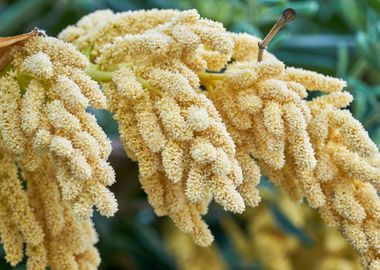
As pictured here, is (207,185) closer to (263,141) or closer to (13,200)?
(263,141)

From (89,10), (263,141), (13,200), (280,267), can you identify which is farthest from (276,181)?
(89,10)

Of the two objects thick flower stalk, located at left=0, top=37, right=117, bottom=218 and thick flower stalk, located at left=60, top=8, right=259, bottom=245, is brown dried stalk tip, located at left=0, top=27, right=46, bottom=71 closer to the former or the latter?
thick flower stalk, located at left=0, top=37, right=117, bottom=218

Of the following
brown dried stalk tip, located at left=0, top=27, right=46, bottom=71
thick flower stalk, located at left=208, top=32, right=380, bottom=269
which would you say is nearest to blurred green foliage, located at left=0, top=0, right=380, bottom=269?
thick flower stalk, located at left=208, top=32, right=380, bottom=269

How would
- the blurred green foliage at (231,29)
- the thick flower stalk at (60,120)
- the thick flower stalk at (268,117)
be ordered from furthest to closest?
the blurred green foliage at (231,29), the thick flower stalk at (268,117), the thick flower stalk at (60,120)

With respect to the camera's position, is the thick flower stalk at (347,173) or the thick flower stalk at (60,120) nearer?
the thick flower stalk at (60,120)

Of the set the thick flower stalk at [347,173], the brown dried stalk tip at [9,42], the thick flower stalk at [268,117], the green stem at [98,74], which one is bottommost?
the thick flower stalk at [347,173]

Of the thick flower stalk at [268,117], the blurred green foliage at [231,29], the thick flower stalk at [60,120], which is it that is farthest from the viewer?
the blurred green foliage at [231,29]

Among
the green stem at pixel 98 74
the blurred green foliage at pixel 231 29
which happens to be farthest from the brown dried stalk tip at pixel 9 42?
the blurred green foliage at pixel 231 29

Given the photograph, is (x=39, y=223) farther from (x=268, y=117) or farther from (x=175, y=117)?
(x=268, y=117)

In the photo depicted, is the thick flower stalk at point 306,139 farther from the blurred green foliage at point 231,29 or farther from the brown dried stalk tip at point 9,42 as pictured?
the blurred green foliage at point 231,29
